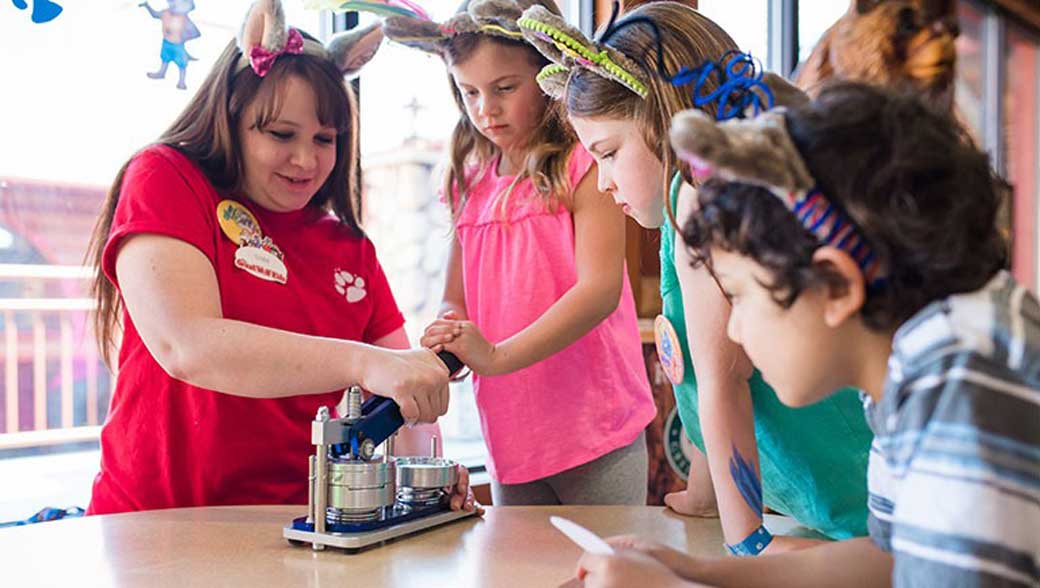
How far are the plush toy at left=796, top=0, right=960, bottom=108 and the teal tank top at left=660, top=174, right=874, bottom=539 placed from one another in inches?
8.6


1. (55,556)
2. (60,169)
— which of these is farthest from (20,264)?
(55,556)

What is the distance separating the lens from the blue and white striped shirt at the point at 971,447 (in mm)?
564

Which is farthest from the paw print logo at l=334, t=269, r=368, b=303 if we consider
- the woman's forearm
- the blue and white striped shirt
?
the blue and white striped shirt

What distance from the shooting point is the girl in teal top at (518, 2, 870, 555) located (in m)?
1.04

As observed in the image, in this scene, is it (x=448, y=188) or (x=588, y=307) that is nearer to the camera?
(x=588, y=307)

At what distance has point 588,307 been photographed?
5.17 ft

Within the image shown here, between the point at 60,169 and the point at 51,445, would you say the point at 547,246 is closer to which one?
the point at 60,169

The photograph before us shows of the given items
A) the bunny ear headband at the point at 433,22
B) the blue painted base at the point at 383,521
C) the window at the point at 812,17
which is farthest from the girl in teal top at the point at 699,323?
the window at the point at 812,17

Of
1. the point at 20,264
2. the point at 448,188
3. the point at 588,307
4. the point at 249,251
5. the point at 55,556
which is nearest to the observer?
the point at 55,556

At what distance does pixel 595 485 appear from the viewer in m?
1.68

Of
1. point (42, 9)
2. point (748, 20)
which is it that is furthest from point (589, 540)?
point (748, 20)

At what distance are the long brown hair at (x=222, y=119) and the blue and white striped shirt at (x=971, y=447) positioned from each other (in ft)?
3.62

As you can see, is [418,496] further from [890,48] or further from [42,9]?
[42,9]

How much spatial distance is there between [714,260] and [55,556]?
791mm
